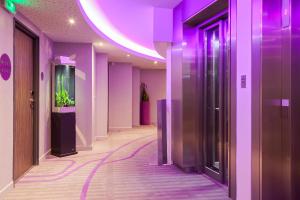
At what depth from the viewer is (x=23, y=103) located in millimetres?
4426

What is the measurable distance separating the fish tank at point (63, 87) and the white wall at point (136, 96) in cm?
555

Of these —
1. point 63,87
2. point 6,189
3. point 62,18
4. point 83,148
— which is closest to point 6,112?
point 6,189

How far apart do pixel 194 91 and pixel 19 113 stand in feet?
9.56

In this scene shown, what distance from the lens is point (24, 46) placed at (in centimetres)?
451

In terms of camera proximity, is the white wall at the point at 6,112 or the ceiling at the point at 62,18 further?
the ceiling at the point at 62,18

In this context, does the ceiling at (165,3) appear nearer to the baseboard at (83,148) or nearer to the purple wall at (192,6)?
the purple wall at (192,6)

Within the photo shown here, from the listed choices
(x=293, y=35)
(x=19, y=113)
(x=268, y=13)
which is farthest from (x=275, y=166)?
(x=19, y=113)

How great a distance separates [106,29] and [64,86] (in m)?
1.79

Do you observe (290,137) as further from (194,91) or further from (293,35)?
(194,91)

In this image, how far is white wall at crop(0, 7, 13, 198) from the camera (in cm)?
342

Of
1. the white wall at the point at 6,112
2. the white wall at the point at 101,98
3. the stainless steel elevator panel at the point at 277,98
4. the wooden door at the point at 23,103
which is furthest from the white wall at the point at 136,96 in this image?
the stainless steel elevator panel at the point at 277,98

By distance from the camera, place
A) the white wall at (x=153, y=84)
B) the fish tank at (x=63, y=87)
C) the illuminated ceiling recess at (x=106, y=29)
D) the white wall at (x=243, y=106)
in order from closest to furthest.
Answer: the white wall at (x=243, y=106) → the illuminated ceiling recess at (x=106, y=29) → the fish tank at (x=63, y=87) → the white wall at (x=153, y=84)

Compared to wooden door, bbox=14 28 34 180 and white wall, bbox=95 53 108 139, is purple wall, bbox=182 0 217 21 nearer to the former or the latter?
wooden door, bbox=14 28 34 180

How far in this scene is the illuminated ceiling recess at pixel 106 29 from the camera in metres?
4.68
